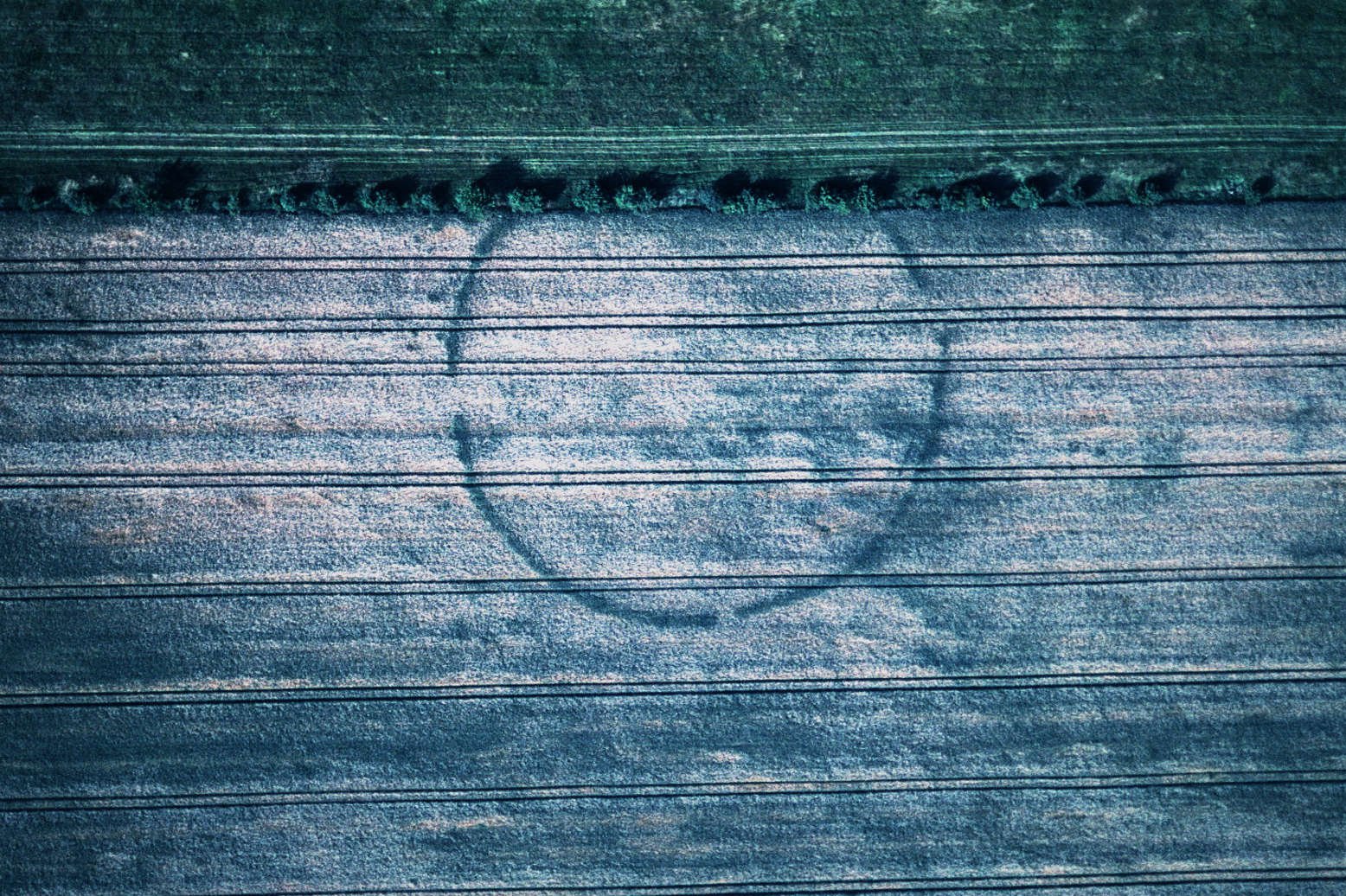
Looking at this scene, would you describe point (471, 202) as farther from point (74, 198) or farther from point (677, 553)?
point (677, 553)

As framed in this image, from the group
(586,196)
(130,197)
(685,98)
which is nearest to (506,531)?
(586,196)

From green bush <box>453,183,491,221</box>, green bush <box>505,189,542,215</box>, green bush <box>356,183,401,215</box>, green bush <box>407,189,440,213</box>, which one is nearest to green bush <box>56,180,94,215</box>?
green bush <box>356,183,401,215</box>

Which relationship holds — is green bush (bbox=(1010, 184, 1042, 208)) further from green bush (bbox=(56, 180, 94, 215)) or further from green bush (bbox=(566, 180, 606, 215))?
green bush (bbox=(56, 180, 94, 215))

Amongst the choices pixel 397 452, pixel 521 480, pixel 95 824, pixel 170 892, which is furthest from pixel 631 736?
pixel 95 824

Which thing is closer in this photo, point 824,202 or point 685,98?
point 824,202

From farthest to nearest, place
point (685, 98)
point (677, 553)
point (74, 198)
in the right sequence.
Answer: point (685, 98) < point (677, 553) < point (74, 198)

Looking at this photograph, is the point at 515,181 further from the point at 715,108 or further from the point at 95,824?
the point at 95,824
